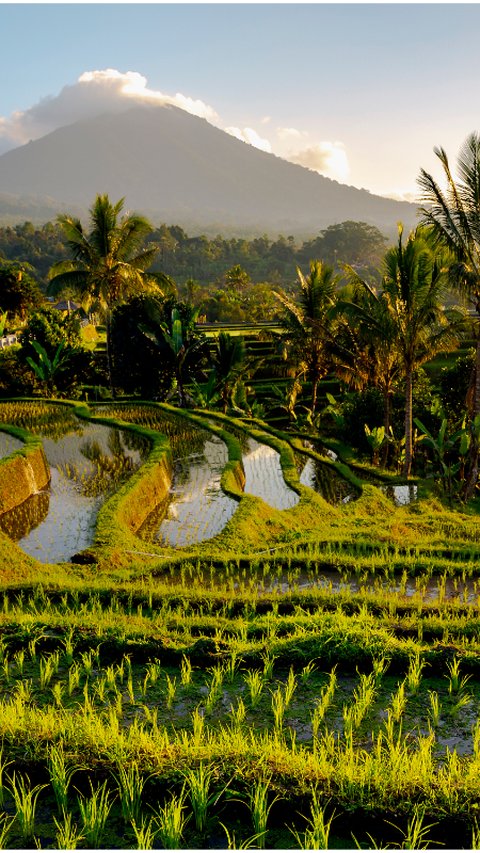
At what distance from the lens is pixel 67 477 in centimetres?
1400

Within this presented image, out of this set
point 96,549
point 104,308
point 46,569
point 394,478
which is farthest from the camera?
point 104,308

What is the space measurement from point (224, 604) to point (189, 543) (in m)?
3.56

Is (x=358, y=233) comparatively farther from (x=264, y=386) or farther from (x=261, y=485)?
(x=261, y=485)

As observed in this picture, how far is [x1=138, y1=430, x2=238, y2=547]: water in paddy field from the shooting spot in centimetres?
1109

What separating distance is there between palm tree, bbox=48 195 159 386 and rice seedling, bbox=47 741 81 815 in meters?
21.0

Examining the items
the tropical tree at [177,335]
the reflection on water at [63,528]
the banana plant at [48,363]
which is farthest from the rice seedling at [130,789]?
the banana plant at [48,363]

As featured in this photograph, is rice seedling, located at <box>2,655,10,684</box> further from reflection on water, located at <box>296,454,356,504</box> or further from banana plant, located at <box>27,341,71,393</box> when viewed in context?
banana plant, located at <box>27,341,71,393</box>

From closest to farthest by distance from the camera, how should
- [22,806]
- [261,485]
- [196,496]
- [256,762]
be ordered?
[22,806], [256,762], [196,496], [261,485]

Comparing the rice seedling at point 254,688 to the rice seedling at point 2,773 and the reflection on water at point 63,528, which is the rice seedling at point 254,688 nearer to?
the rice seedling at point 2,773

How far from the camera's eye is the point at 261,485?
1492 centimetres

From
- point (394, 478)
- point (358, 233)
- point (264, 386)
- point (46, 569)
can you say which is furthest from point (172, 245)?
point (46, 569)

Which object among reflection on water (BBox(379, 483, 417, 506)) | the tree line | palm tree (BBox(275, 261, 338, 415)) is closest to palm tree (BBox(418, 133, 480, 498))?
the tree line

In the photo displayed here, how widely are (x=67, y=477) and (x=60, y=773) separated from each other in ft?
35.8

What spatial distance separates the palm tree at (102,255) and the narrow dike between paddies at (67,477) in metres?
4.96
